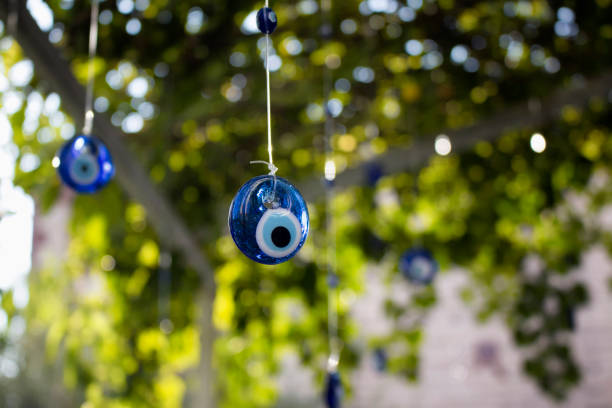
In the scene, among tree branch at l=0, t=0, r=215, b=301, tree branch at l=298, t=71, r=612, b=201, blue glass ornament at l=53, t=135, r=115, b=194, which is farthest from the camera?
tree branch at l=298, t=71, r=612, b=201

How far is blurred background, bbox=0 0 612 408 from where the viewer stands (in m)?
2.37

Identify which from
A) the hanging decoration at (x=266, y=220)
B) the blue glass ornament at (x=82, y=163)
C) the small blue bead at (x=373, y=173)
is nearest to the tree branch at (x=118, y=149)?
the blue glass ornament at (x=82, y=163)

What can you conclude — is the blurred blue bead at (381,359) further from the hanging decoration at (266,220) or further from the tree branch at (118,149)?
the hanging decoration at (266,220)

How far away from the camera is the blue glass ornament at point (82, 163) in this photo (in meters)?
1.25

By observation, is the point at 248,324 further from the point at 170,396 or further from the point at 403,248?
the point at 403,248

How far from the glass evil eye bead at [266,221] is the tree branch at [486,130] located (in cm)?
200

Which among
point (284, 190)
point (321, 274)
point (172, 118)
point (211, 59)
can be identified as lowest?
point (321, 274)

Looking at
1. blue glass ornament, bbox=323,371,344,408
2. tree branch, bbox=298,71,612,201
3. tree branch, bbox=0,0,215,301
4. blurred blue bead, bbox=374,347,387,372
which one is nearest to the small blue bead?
tree branch, bbox=298,71,612,201

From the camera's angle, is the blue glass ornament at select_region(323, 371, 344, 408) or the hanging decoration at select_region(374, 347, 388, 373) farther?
the hanging decoration at select_region(374, 347, 388, 373)

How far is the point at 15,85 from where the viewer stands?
2.23 metres

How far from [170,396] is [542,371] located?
188cm

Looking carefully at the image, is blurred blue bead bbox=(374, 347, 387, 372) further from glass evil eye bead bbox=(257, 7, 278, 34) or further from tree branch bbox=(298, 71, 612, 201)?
glass evil eye bead bbox=(257, 7, 278, 34)

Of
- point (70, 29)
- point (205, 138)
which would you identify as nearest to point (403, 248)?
point (205, 138)

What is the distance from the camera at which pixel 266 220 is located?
81cm
